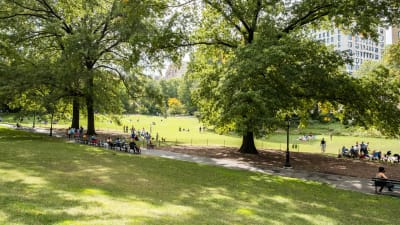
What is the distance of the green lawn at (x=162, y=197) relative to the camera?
829 cm

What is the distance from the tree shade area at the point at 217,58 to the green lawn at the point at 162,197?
537 cm

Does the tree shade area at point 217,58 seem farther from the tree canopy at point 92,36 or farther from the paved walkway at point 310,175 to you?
the paved walkway at point 310,175

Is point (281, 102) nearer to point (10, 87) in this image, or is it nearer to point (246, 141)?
point (246, 141)

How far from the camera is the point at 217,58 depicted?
30406mm

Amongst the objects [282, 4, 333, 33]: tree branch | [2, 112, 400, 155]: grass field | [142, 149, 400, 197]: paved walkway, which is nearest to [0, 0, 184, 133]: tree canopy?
[2, 112, 400, 155]: grass field

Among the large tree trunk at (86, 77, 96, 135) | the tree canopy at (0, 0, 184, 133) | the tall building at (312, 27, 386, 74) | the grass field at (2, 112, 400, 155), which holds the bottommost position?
the grass field at (2, 112, 400, 155)

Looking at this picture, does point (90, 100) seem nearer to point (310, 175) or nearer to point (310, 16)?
point (310, 16)

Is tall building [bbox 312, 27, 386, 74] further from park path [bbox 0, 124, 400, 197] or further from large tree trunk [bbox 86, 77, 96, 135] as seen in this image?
park path [bbox 0, 124, 400, 197]

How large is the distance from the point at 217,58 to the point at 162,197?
832 inches

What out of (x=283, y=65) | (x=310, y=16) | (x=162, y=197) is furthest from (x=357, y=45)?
(x=162, y=197)

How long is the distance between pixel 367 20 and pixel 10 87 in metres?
27.5

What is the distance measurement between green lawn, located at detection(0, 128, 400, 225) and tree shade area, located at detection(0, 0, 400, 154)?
5.37m

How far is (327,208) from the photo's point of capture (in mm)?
11102

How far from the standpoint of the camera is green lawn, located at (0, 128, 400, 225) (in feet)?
27.2
